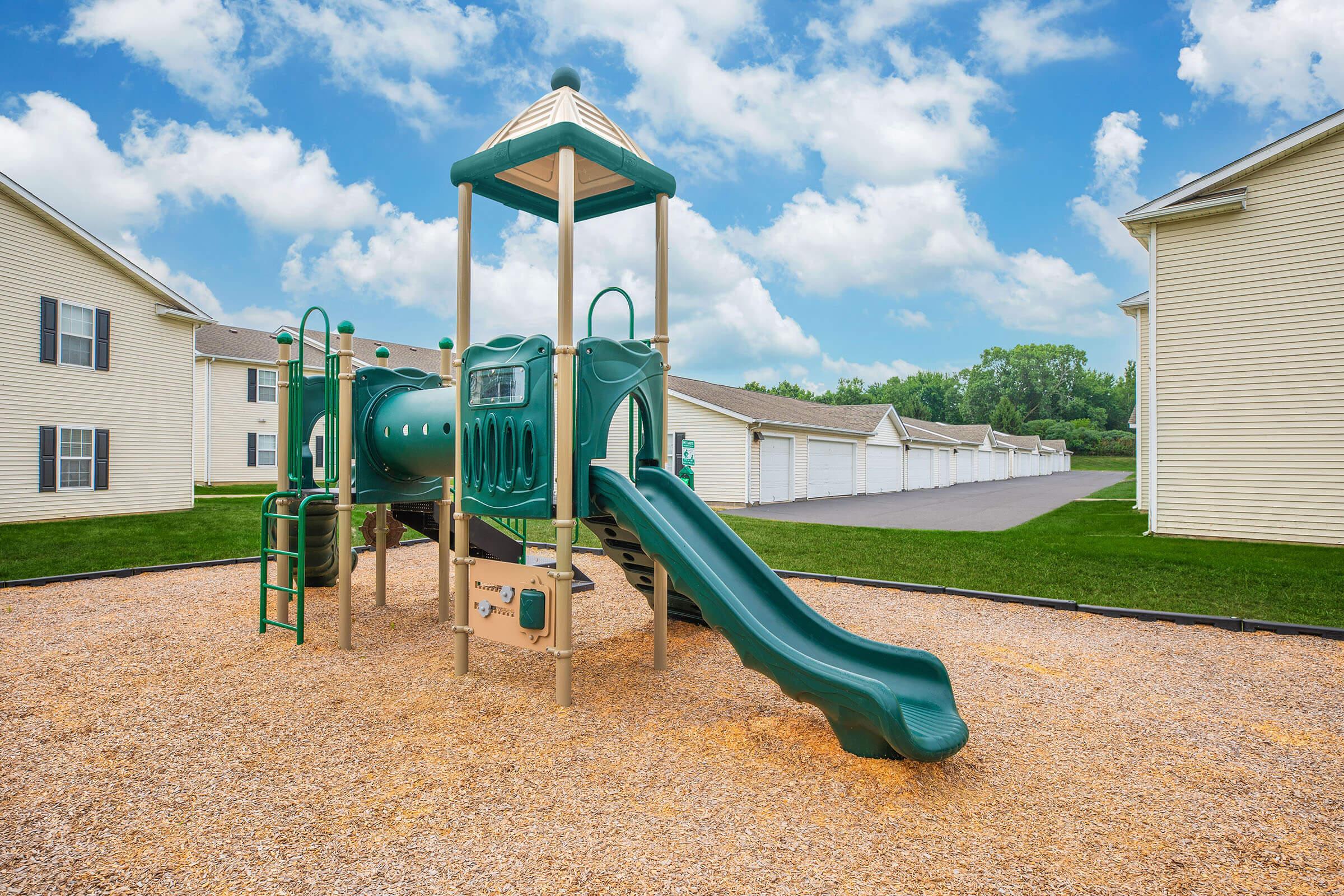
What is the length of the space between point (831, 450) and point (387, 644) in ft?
68.0

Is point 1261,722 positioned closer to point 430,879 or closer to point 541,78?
point 430,879

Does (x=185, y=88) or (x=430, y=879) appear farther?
(x=185, y=88)

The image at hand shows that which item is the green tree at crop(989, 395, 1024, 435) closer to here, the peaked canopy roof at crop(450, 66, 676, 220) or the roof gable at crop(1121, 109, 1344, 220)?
the roof gable at crop(1121, 109, 1344, 220)

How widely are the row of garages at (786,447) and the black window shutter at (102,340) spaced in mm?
13894

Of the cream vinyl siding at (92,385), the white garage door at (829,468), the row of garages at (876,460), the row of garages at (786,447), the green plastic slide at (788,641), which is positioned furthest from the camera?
the white garage door at (829,468)

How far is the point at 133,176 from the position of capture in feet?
46.4

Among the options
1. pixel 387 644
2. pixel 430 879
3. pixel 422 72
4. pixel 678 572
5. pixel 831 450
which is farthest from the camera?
pixel 831 450

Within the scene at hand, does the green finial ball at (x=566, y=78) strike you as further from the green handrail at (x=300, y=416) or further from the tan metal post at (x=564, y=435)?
the green handrail at (x=300, y=416)

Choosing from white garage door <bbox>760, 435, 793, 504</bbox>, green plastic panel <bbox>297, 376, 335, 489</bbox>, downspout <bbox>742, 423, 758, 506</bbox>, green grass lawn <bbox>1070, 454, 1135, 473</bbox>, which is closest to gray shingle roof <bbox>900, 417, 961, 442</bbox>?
white garage door <bbox>760, 435, 793, 504</bbox>

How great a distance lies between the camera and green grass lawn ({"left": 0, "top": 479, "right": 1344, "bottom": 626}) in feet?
24.0

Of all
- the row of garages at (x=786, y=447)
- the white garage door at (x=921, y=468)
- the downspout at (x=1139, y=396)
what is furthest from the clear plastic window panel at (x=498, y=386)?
the white garage door at (x=921, y=468)

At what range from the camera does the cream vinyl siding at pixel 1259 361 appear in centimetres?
1051

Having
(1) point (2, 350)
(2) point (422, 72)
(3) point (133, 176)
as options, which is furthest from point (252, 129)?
(1) point (2, 350)

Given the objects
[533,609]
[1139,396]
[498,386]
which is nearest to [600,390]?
[498,386]
